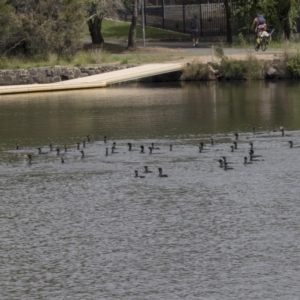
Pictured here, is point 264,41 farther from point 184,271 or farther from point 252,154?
point 184,271

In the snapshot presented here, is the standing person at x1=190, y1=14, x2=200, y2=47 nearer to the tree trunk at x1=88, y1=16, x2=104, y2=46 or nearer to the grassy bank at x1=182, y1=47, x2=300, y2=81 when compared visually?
the tree trunk at x1=88, y1=16, x2=104, y2=46

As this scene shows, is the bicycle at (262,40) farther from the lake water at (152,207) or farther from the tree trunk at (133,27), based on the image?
the lake water at (152,207)

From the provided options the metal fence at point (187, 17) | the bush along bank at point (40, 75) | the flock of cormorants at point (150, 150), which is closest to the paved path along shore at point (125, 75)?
the bush along bank at point (40, 75)

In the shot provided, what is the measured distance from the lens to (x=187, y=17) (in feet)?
221

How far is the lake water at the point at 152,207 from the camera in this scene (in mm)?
16219

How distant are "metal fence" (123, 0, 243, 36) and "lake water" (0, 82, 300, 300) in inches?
1064

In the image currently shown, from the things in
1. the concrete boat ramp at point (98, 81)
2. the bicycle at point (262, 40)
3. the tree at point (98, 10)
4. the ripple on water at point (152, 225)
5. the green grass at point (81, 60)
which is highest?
the tree at point (98, 10)

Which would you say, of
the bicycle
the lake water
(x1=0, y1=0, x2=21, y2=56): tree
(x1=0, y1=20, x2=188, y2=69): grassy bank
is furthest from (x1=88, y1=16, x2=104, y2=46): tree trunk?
the lake water

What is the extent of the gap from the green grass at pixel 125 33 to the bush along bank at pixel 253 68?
17.0 m

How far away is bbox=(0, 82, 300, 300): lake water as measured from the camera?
1622 centimetres

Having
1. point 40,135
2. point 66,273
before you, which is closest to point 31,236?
point 66,273

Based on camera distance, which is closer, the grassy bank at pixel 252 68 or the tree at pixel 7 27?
the grassy bank at pixel 252 68

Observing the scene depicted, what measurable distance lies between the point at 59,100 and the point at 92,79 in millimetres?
5537

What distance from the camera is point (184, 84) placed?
46.0 metres
